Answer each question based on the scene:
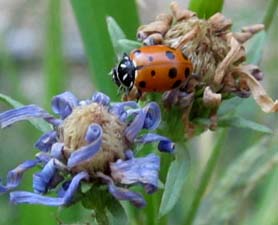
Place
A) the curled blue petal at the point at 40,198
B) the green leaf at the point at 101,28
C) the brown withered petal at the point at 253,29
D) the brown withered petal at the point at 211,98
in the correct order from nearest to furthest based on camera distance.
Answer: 1. the curled blue petal at the point at 40,198
2. the brown withered petal at the point at 211,98
3. the brown withered petal at the point at 253,29
4. the green leaf at the point at 101,28

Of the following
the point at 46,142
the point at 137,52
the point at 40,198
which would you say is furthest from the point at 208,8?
the point at 40,198

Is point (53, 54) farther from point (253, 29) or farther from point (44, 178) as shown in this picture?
point (44, 178)

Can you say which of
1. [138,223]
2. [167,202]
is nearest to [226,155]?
[138,223]

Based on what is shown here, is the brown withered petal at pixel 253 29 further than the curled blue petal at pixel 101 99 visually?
Yes

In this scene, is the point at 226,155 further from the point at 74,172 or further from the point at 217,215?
the point at 74,172

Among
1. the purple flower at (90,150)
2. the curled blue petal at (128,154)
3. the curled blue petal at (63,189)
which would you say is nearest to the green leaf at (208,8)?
the purple flower at (90,150)

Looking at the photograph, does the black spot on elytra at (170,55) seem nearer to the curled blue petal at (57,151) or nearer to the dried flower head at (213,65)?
the dried flower head at (213,65)

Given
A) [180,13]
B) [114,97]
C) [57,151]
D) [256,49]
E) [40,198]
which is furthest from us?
[114,97]
